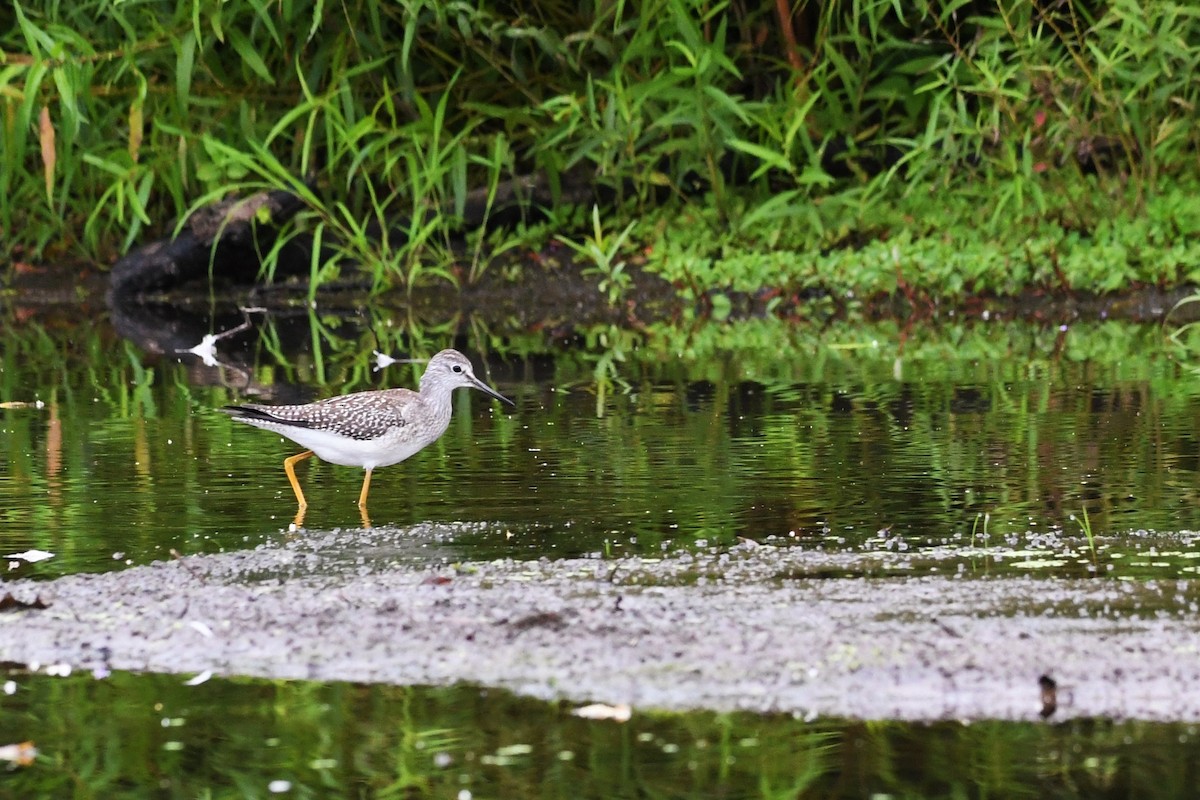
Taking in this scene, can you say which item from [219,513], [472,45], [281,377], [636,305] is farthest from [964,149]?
[219,513]

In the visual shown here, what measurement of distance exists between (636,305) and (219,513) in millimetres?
7449

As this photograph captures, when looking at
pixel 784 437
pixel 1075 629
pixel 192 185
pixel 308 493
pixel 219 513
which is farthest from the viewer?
pixel 192 185

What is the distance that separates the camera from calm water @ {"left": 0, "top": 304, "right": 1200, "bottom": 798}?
169 inches

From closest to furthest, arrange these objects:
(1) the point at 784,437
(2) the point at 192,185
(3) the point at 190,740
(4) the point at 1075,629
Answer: (3) the point at 190,740
(4) the point at 1075,629
(1) the point at 784,437
(2) the point at 192,185

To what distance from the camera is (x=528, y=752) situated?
14.3ft

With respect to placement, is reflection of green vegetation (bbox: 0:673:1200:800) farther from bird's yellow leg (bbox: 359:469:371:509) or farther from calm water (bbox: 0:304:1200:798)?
bird's yellow leg (bbox: 359:469:371:509)

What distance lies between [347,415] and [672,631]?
2.69 meters

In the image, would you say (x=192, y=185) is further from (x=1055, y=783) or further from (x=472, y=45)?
(x=1055, y=783)

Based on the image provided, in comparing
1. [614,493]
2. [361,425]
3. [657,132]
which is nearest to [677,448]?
[614,493]

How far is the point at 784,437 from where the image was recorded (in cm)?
869

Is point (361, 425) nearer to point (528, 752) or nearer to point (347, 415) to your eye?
point (347, 415)

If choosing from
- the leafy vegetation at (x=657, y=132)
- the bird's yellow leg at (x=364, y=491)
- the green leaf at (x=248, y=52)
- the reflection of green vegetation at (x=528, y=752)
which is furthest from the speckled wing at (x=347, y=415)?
the green leaf at (x=248, y=52)

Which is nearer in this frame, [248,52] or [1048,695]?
[1048,695]

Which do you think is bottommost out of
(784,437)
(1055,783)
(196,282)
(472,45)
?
(1055,783)
